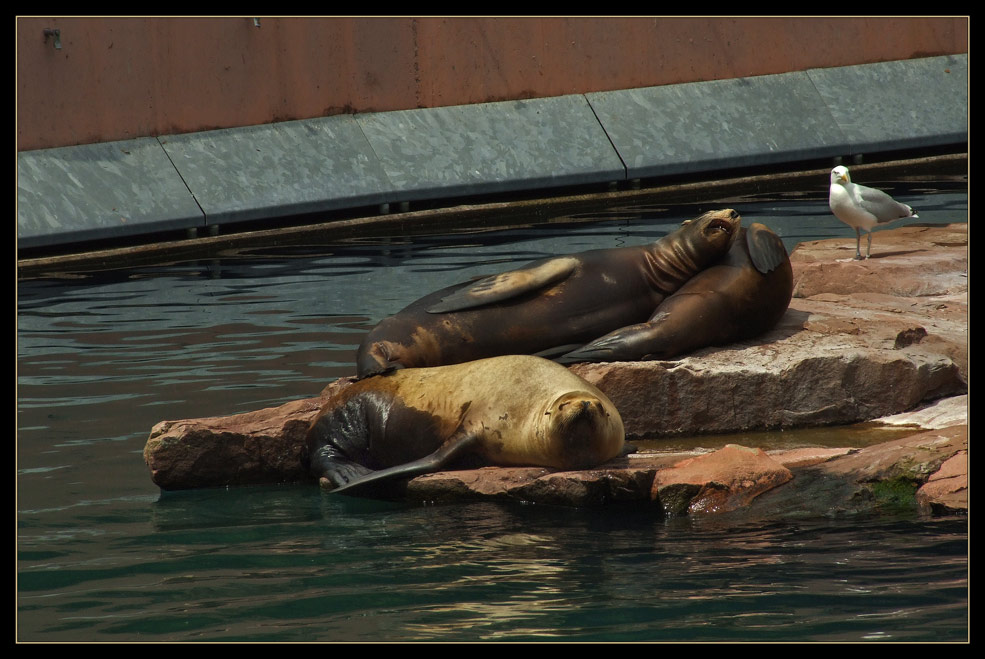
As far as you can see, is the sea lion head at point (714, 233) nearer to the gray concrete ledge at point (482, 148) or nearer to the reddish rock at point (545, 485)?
the reddish rock at point (545, 485)

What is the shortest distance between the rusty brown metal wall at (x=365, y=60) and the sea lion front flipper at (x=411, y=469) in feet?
27.6

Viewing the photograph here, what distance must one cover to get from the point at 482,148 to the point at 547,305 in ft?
25.6

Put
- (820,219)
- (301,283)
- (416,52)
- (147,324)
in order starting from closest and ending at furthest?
(147,324)
(301,283)
(820,219)
(416,52)

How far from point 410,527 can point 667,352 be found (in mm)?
1885

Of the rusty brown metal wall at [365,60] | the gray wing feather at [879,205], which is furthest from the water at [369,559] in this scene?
the rusty brown metal wall at [365,60]

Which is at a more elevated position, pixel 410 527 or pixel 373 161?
pixel 373 161

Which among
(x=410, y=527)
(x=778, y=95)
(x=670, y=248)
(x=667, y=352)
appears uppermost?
(x=778, y=95)

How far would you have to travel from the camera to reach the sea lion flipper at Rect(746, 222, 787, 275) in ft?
23.2

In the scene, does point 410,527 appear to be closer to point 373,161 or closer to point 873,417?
point 873,417

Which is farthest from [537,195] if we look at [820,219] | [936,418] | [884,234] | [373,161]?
[936,418]

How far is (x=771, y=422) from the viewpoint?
661 centimetres

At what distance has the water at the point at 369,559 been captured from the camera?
425 cm

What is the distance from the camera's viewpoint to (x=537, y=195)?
14781 mm

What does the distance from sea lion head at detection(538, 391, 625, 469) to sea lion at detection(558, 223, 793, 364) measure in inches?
35.9
